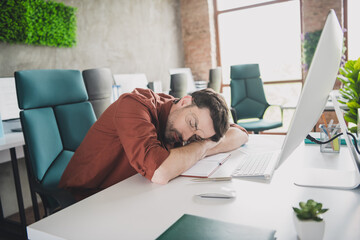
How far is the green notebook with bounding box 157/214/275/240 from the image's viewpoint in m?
0.67

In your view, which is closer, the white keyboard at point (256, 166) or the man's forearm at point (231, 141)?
the white keyboard at point (256, 166)

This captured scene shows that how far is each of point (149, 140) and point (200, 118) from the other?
0.82ft

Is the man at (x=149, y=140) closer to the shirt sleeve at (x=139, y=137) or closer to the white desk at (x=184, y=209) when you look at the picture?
the shirt sleeve at (x=139, y=137)

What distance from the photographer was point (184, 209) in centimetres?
85

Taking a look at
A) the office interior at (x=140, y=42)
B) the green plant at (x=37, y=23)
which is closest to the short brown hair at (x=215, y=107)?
the office interior at (x=140, y=42)

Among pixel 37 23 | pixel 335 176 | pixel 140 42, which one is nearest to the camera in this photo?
pixel 335 176

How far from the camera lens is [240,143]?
1570 mm

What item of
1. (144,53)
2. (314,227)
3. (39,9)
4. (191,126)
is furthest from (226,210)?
(144,53)

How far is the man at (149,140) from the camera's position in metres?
1.16

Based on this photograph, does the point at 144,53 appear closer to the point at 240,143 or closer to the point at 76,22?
the point at 76,22

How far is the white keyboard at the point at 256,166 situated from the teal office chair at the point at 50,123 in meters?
0.76

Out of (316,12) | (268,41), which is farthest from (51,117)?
(268,41)

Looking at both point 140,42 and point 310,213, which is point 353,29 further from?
point 310,213

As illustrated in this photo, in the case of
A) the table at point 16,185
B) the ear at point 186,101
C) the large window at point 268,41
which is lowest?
the table at point 16,185
